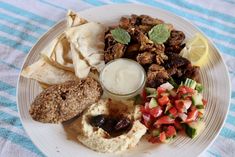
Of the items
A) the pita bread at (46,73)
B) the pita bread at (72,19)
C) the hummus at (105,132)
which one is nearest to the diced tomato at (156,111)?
the hummus at (105,132)

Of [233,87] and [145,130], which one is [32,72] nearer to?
[145,130]

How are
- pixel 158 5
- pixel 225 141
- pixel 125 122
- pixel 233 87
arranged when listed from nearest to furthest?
pixel 125 122 → pixel 225 141 → pixel 233 87 → pixel 158 5

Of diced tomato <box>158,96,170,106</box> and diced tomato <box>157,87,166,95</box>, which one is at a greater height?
diced tomato <box>157,87,166,95</box>

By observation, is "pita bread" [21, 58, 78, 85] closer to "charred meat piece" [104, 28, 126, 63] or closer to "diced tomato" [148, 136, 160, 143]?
"charred meat piece" [104, 28, 126, 63]

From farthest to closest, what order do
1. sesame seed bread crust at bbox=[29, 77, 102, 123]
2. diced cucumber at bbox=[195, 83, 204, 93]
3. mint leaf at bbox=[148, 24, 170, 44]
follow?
mint leaf at bbox=[148, 24, 170, 44]
diced cucumber at bbox=[195, 83, 204, 93]
sesame seed bread crust at bbox=[29, 77, 102, 123]

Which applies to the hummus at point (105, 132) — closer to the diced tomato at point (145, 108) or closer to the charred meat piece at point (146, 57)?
the diced tomato at point (145, 108)

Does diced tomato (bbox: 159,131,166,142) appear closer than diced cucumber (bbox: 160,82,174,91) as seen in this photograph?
Yes

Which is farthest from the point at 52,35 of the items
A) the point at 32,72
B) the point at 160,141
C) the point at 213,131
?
the point at 213,131

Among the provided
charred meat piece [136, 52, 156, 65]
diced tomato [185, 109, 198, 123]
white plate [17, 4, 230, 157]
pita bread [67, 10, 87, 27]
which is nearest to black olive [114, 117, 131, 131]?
white plate [17, 4, 230, 157]
